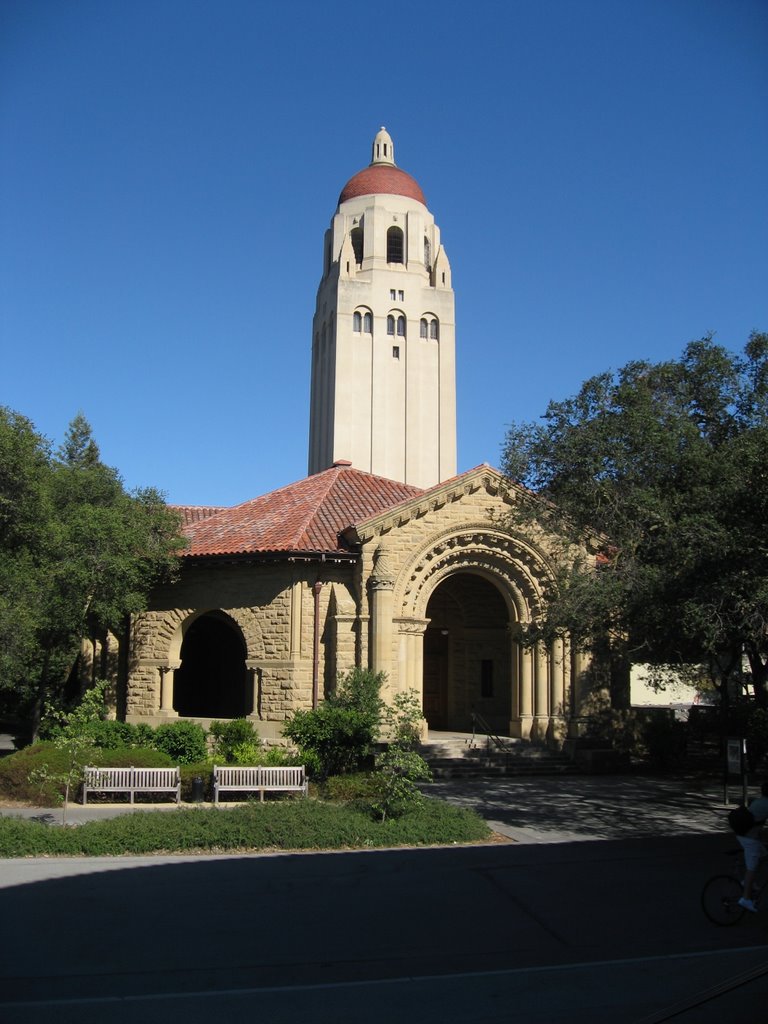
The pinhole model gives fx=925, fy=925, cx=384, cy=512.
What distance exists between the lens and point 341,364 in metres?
55.2

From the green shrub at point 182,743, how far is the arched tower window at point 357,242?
135 feet

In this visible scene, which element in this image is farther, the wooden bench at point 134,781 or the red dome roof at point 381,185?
the red dome roof at point 381,185

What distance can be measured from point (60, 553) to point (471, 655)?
1309cm

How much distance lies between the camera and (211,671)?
108 feet

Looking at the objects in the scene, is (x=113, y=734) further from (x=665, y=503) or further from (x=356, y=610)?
(x=665, y=503)

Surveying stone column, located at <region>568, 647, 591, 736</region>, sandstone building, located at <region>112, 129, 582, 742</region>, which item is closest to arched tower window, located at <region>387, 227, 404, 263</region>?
sandstone building, located at <region>112, 129, 582, 742</region>

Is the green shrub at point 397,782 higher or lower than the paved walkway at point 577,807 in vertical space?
higher

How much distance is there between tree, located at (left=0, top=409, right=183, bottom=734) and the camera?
20609mm

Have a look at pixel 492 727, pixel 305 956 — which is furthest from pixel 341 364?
pixel 305 956

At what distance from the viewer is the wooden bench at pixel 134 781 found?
56.9ft

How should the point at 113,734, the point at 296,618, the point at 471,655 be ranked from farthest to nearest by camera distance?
the point at 471,655
the point at 296,618
the point at 113,734

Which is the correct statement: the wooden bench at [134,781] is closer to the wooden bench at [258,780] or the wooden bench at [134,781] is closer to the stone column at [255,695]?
the wooden bench at [258,780]

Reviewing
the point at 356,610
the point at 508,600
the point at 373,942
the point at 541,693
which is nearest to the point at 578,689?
the point at 541,693

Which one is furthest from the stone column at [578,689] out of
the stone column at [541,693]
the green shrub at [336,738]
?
the green shrub at [336,738]
